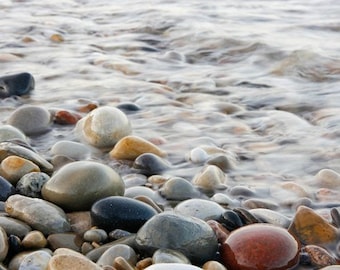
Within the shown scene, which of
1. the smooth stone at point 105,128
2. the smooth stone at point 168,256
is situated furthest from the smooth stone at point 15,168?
the smooth stone at point 168,256

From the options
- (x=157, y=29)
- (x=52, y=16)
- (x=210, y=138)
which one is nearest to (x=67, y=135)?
(x=210, y=138)

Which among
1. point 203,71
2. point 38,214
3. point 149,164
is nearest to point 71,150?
point 149,164

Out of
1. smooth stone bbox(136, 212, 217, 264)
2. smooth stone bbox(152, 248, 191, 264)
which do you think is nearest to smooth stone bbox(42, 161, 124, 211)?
smooth stone bbox(136, 212, 217, 264)

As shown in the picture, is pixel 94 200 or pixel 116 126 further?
pixel 116 126

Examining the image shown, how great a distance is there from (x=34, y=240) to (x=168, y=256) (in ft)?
1.49

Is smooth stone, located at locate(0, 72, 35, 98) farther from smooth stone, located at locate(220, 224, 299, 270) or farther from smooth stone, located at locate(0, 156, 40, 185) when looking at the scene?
smooth stone, located at locate(220, 224, 299, 270)

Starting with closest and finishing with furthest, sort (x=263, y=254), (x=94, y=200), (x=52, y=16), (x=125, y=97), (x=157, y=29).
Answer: (x=263, y=254) < (x=94, y=200) < (x=125, y=97) < (x=157, y=29) < (x=52, y=16)

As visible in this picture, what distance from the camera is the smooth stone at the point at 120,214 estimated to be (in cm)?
229

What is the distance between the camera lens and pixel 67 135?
353 centimetres

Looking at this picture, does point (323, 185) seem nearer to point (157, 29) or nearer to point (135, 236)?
point (135, 236)

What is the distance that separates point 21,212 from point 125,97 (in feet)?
6.85

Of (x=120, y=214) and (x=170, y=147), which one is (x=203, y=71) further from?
(x=120, y=214)

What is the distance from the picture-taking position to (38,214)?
7.43 ft

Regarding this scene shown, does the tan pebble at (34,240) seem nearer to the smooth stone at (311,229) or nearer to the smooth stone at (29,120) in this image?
the smooth stone at (311,229)
